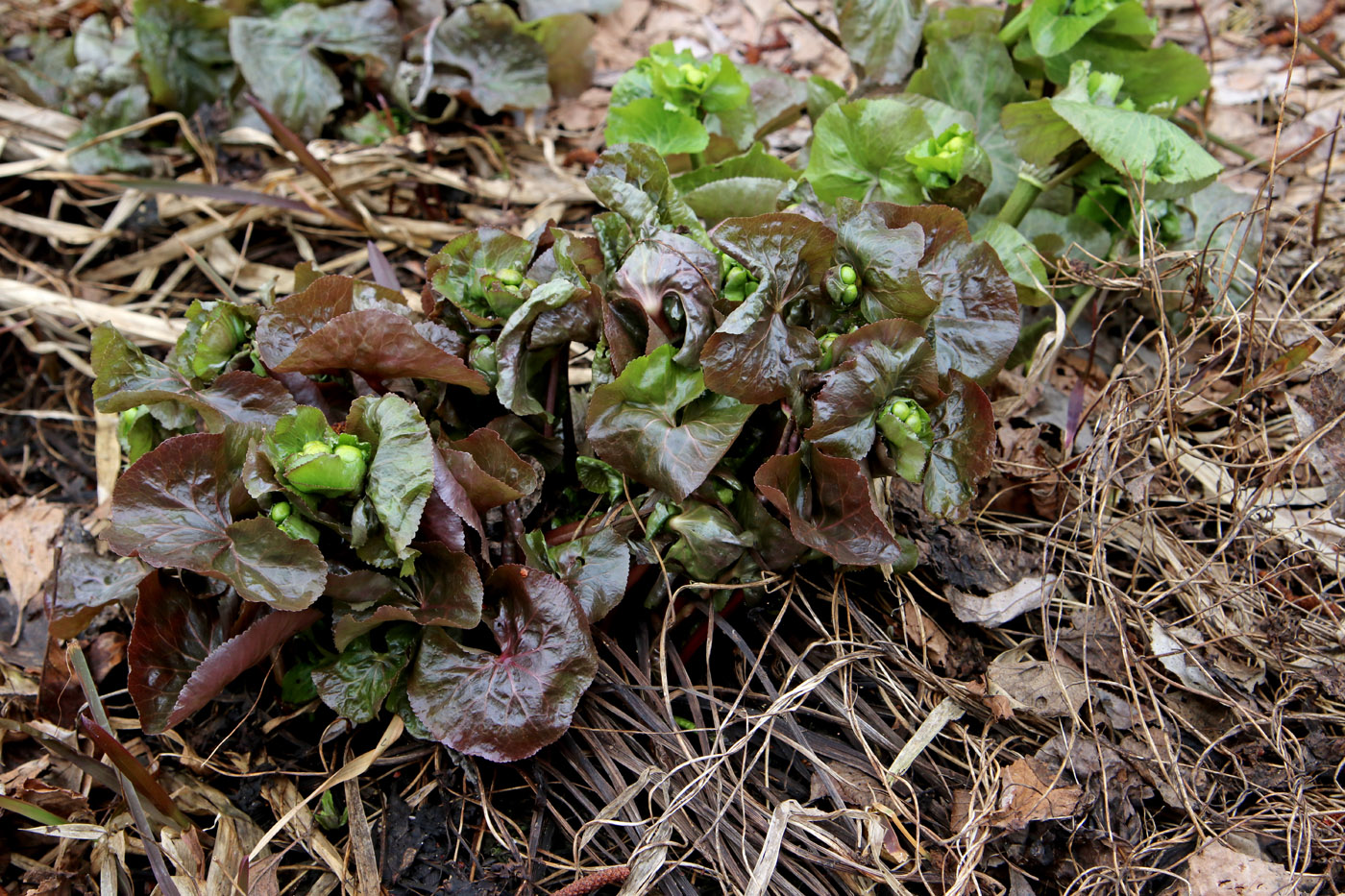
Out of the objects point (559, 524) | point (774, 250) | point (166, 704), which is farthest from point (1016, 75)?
point (166, 704)

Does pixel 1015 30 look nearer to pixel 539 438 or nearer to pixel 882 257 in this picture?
pixel 882 257

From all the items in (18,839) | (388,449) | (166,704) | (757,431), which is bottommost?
(18,839)

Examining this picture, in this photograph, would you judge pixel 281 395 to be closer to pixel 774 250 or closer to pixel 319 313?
pixel 319 313

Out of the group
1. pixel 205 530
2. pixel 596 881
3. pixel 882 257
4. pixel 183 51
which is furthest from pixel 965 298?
pixel 183 51

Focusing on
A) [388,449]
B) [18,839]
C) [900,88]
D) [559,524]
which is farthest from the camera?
[900,88]

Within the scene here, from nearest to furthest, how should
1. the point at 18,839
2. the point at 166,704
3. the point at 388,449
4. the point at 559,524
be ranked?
the point at 388,449
the point at 166,704
the point at 18,839
the point at 559,524

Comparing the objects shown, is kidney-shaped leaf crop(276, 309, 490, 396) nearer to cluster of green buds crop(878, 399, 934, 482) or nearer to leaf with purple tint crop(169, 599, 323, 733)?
leaf with purple tint crop(169, 599, 323, 733)

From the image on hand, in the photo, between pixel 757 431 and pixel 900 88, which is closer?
pixel 757 431

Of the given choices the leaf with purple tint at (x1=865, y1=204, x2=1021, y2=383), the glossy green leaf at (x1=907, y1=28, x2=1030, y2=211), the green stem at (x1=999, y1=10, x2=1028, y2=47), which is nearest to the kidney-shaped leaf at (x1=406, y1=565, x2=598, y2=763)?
→ the leaf with purple tint at (x1=865, y1=204, x2=1021, y2=383)
